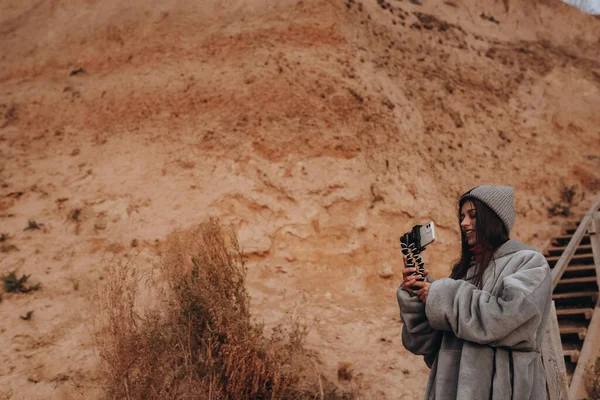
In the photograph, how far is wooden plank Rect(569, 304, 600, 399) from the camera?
15.3 ft

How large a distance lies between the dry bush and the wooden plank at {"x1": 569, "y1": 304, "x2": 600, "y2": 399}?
233cm

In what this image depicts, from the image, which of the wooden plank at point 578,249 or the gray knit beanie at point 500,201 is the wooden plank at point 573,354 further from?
the gray knit beanie at point 500,201

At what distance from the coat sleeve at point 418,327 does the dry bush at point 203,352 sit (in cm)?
150

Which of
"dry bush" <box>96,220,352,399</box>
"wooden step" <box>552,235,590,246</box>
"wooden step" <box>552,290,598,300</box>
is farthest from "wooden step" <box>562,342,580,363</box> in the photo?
"dry bush" <box>96,220,352,399</box>

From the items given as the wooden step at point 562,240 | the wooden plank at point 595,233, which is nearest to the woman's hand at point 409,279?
the wooden plank at point 595,233

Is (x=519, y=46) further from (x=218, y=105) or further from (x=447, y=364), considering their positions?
(x=447, y=364)

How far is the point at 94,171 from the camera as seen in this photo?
22.0ft

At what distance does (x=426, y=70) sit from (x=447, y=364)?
24.2ft

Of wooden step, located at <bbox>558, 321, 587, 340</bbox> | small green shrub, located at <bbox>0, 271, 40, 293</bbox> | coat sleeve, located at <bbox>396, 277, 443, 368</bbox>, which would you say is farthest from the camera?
wooden step, located at <bbox>558, 321, 587, 340</bbox>

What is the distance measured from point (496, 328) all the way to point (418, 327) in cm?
41

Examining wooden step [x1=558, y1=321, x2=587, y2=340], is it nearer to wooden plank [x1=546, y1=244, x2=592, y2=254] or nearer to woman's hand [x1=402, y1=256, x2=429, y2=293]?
wooden plank [x1=546, y1=244, x2=592, y2=254]

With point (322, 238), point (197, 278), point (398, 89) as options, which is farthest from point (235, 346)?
point (398, 89)

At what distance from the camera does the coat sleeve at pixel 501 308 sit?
1879mm

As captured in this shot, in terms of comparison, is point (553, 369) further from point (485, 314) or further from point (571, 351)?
point (485, 314)
